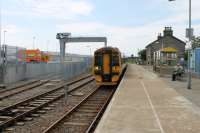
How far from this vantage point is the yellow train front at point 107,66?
27094 mm

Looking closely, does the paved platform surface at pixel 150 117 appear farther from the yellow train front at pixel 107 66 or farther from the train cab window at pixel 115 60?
the train cab window at pixel 115 60

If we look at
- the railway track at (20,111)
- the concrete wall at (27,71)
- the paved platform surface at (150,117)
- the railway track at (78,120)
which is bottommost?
the railway track at (78,120)

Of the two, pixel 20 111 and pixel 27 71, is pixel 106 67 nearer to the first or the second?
pixel 27 71

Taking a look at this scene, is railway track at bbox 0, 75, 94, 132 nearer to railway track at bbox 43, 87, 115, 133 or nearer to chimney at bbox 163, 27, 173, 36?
railway track at bbox 43, 87, 115, 133

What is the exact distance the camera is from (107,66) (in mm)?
27219

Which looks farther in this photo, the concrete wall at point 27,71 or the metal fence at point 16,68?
the concrete wall at point 27,71

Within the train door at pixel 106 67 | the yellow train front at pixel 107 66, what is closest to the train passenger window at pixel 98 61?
the yellow train front at pixel 107 66

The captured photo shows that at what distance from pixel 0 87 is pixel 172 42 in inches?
2996

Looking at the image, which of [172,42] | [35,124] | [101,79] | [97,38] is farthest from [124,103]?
[172,42]

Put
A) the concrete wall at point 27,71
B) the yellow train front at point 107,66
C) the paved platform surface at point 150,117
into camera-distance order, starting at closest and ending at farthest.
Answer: the paved platform surface at point 150,117, the yellow train front at point 107,66, the concrete wall at point 27,71

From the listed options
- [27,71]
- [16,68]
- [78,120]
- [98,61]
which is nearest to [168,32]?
[27,71]

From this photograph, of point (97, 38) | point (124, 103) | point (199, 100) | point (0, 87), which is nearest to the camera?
point (124, 103)

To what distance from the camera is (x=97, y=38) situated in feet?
187

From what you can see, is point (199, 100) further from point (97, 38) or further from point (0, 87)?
point (97, 38)
